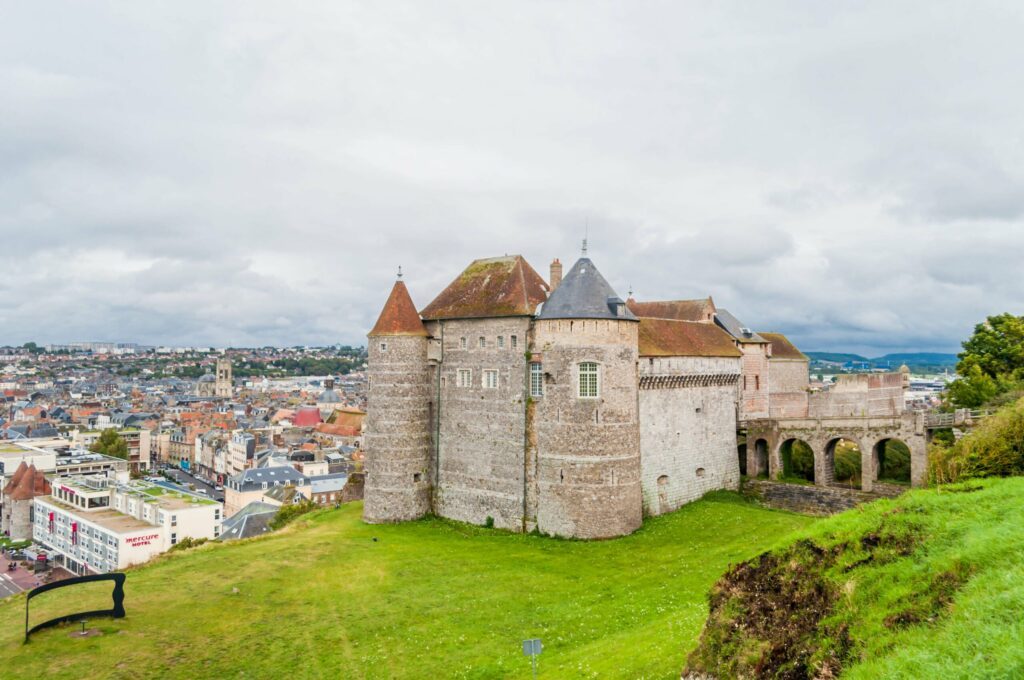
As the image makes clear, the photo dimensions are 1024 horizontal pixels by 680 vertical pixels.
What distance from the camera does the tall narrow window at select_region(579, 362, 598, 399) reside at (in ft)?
108

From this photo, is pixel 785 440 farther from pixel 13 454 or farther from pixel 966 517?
pixel 13 454

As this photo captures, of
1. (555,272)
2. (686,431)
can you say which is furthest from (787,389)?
(555,272)

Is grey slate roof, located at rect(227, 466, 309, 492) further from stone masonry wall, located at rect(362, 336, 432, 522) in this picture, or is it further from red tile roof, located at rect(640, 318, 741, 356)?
red tile roof, located at rect(640, 318, 741, 356)

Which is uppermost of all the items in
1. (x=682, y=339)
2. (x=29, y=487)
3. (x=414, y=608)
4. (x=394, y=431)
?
(x=682, y=339)

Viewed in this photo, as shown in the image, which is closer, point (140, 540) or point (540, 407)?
point (540, 407)

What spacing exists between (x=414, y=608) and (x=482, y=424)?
12.9 metres

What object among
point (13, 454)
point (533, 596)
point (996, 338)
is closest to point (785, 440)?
point (996, 338)

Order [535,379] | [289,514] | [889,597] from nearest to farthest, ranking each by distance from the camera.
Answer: [889,597], [535,379], [289,514]

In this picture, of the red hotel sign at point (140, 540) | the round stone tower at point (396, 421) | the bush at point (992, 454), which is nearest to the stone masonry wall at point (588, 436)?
the round stone tower at point (396, 421)

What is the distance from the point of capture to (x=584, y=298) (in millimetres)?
33469

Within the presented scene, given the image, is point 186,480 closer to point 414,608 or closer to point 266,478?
point 266,478

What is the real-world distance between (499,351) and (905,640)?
27.9 meters

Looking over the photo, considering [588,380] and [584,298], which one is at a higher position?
[584,298]

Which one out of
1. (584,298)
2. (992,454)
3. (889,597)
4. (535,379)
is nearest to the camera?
(889,597)
